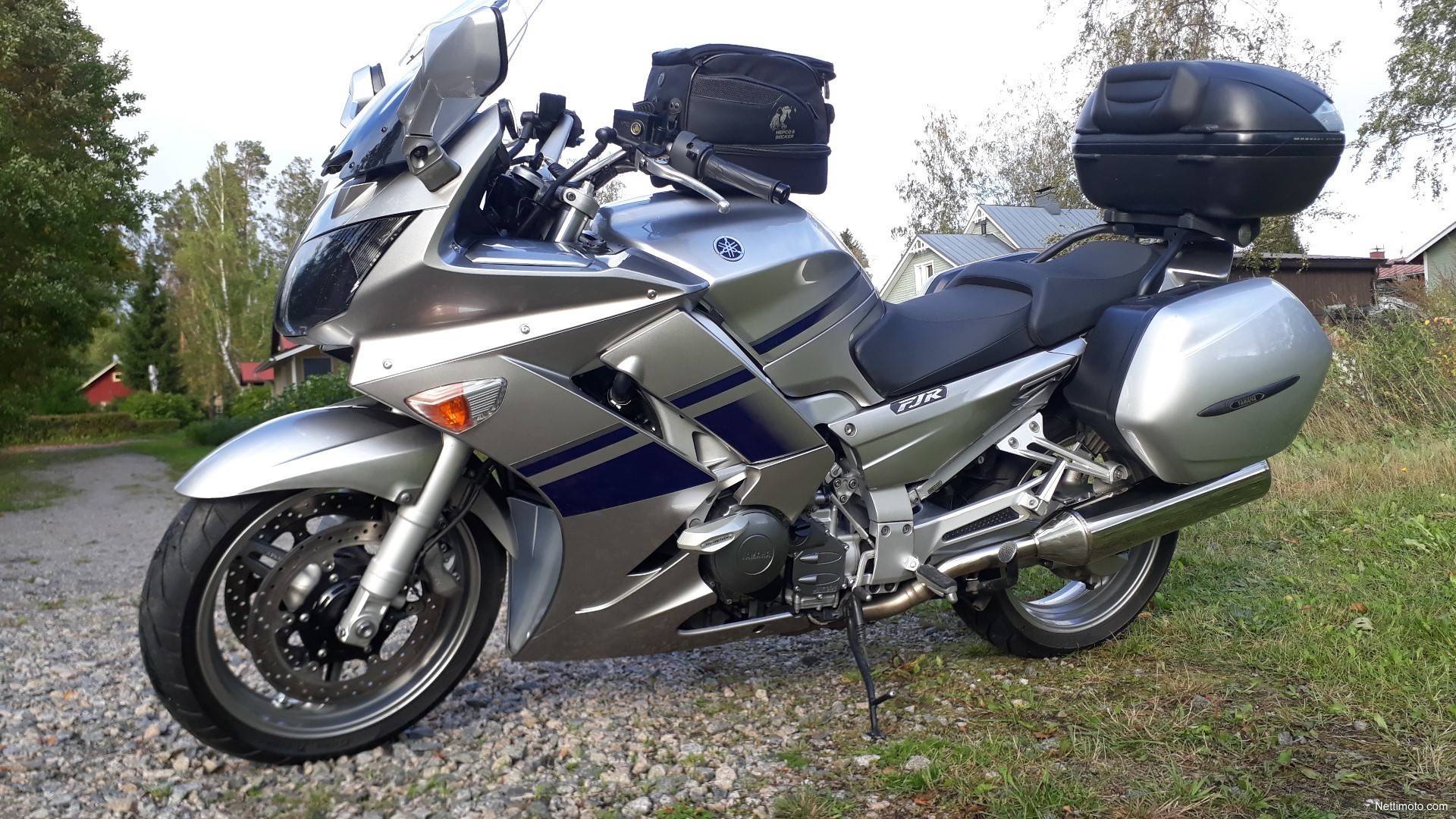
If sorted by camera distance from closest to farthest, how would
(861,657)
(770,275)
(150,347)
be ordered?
(770,275) → (861,657) → (150,347)

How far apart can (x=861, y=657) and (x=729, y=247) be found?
118 cm

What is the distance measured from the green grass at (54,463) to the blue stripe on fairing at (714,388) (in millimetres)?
13089

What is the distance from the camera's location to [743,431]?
2.69 meters

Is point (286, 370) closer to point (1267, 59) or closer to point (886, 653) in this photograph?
point (1267, 59)

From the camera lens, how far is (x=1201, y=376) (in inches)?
117

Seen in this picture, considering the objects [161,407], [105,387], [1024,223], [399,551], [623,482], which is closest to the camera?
[399,551]

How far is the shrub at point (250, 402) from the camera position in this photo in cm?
3206

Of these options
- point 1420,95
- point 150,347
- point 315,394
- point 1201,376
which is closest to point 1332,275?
point 1420,95

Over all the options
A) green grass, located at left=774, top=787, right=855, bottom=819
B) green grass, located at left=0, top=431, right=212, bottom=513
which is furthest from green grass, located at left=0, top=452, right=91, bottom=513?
green grass, located at left=774, top=787, right=855, bottom=819

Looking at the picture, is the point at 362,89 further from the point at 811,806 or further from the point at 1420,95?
the point at 1420,95

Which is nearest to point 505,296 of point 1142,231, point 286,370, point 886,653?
point 886,653

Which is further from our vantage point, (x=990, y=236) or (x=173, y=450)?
(x=173, y=450)

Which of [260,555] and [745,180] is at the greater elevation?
[745,180]

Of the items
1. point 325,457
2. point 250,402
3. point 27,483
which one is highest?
point 325,457
